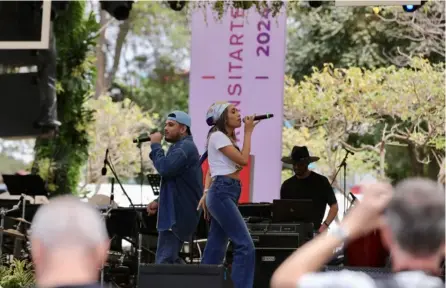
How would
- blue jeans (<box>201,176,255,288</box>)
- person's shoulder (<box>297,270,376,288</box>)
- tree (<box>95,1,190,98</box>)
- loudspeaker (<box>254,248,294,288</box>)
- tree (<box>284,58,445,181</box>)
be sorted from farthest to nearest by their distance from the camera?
tree (<box>95,1,190,98</box>) < tree (<box>284,58,445,181</box>) < loudspeaker (<box>254,248,294,288</box>) < blue jeans (<box>201,176,255,288</box>) < person's shoulder (<box>297,270,376,288</box>)

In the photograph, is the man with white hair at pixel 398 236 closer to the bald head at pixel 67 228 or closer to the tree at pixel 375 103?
the bald head at pixel 67 228

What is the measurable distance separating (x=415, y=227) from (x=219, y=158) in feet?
14.3

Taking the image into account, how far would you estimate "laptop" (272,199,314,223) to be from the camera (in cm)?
776

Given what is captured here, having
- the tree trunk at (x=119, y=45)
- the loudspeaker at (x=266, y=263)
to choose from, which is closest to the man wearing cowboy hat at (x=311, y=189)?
the loudspeaker at (x=266, y=263)

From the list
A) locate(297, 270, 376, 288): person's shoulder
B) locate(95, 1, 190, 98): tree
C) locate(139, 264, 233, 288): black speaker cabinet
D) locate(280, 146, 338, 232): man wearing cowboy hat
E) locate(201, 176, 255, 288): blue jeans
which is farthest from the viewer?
locate(95, 1, 190, 98): tree

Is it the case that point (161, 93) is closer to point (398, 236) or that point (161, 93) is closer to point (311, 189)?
point (311, 189)

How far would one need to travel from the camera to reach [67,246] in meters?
2.10

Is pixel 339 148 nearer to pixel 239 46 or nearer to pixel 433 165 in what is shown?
pixel 433 165

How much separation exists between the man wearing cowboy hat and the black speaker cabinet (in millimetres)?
2933

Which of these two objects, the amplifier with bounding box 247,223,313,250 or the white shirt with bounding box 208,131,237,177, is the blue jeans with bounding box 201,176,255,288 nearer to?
the white shirt with bounding box 208,131,237,177

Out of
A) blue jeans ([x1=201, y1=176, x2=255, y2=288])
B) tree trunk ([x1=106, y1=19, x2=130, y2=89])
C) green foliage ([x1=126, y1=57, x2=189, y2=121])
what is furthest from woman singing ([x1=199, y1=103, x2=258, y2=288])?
tree trunk ([x1=106, y1=19, x2=130, y2=89])

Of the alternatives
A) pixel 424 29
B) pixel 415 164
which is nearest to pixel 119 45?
pixel 415 164

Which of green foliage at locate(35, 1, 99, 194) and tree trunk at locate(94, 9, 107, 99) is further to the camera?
tree trunk at locate(94, 9, 107, 99)

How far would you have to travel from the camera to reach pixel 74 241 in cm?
210
